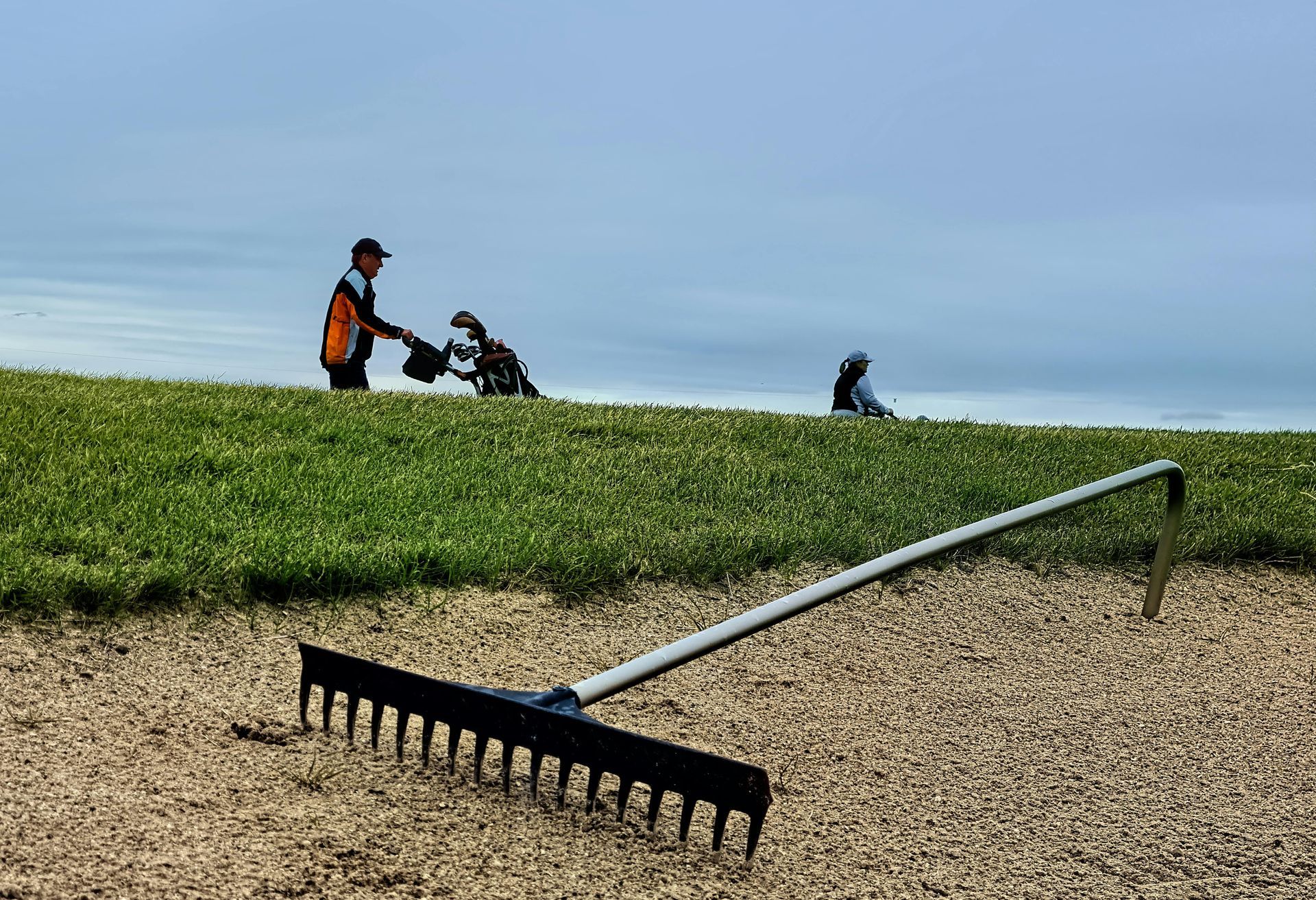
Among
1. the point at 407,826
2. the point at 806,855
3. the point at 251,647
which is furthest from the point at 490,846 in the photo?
the point at 251,647

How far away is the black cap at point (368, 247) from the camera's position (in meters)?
11.6

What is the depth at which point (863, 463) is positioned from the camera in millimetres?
7684

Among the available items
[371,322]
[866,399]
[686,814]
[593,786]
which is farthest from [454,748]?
[866,399]

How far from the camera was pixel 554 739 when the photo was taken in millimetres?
2838

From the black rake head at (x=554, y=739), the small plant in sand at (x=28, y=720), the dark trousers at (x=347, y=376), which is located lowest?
the small plant in sand at (x=28, y=720)

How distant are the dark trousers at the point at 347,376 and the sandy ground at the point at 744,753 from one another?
24.3ft

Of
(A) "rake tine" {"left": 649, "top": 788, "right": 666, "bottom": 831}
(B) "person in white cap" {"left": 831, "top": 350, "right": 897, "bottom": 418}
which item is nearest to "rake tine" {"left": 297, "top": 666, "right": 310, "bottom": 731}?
(A) "rake tine" {"left": 649, "top": 788, "right": 666, "bottom": 831}

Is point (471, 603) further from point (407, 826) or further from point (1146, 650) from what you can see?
point (1146, 650)

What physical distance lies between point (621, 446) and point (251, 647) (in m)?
3.79

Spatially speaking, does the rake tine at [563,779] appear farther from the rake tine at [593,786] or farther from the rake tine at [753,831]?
the rake tine at [753,831]

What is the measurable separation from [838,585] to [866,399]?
36.2 feet

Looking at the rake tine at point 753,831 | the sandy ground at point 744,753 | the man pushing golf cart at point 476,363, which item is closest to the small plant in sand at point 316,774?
the sandy ground at point 744,753

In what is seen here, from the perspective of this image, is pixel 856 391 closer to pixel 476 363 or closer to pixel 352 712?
pixel 476 363

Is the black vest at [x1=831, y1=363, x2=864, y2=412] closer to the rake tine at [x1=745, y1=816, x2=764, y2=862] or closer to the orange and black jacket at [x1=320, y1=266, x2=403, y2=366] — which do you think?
the orange and black jacket at [x1=320, y1=266, x2=403, y2=366]
